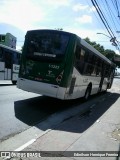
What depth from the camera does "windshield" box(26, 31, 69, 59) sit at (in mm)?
12727

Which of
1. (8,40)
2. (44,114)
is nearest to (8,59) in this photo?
(44,114)

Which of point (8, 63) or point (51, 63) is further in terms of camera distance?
point (8, 63)

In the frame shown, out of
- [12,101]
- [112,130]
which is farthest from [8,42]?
[112,130]

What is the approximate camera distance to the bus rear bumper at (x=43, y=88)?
491 inches

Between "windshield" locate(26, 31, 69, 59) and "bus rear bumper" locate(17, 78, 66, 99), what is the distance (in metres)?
1.12

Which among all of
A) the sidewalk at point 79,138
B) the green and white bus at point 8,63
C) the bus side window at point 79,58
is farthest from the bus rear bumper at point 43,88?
the green and white bus at point 8,63

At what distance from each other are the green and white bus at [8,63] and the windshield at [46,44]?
8.78 meters

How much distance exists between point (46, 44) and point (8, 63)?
10.4m

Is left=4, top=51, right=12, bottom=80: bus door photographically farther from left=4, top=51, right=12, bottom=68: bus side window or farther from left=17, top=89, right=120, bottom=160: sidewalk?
left=17, top=89, right=120, bottom=160: sidewalk

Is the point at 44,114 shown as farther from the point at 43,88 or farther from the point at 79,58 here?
the point at 79,58

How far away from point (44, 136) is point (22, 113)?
10.3 feet

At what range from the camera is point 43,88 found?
12773mm

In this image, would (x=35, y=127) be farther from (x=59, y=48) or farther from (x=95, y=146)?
(x=59, y=48)

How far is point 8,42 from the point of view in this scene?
64.4 m
